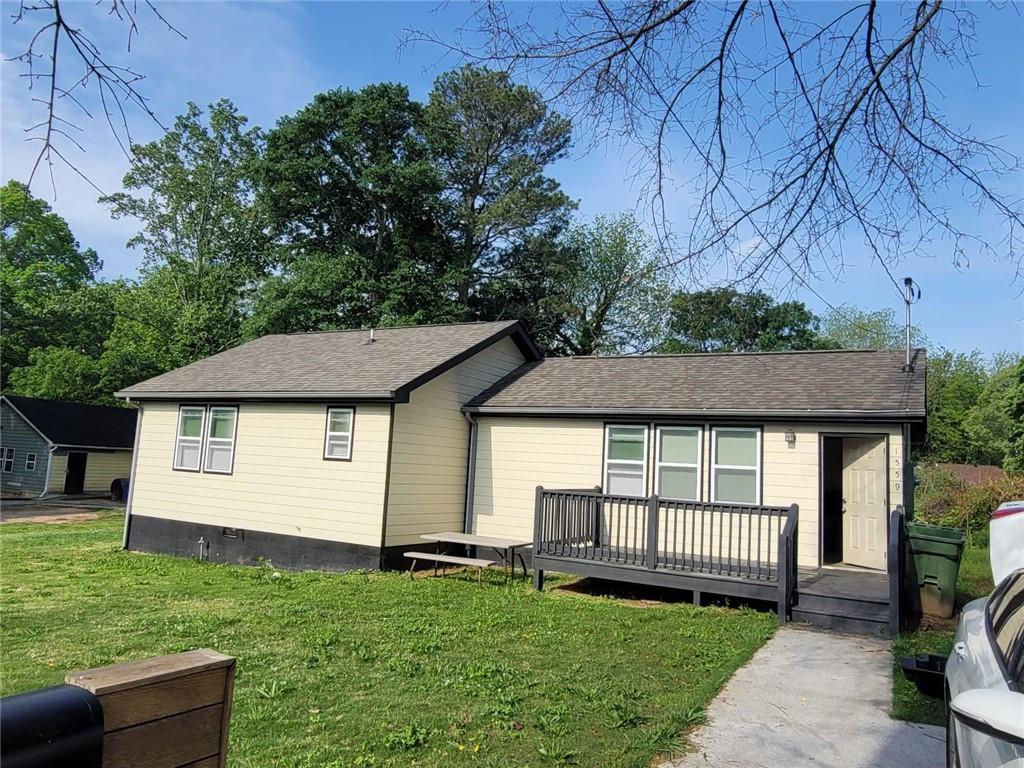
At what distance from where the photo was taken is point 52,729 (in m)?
1.19

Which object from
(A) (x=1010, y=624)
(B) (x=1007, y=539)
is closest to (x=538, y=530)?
(B) (x=1007, y=539)

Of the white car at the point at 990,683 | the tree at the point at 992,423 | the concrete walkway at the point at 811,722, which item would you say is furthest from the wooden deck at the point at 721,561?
the tree at the point at 992,423

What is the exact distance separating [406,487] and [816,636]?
6739 mm

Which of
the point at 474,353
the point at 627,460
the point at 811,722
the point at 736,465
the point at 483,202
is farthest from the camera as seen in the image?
the point at 483,202

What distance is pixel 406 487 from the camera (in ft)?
37.7

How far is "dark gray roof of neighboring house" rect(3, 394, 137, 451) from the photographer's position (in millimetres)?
27344

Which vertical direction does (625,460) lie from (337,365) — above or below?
below

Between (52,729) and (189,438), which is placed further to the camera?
(189,438)

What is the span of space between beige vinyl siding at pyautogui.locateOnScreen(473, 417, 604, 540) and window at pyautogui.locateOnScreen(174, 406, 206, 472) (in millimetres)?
5900

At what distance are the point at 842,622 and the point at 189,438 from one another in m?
12.4

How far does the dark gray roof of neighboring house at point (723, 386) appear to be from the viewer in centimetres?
970

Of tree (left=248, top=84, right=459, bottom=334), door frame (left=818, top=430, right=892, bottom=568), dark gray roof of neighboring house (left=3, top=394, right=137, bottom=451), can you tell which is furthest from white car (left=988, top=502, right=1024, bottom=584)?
dark gray roof of neighboring house (left=3, top=394, right=137, bottom=451)

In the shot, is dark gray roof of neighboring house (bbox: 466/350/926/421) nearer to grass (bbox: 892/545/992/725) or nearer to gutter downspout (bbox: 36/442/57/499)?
grass (bbox: 892/545/992/725)

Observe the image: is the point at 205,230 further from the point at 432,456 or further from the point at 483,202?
the point at 432,456
